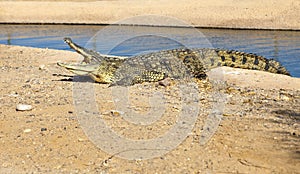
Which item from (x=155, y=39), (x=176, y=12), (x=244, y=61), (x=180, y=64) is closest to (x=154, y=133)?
(x=180, y=64)

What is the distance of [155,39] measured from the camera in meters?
15.4

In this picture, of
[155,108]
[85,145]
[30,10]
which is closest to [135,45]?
[155,108]

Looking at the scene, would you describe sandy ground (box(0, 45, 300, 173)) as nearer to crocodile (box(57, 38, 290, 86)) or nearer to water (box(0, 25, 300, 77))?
crocodile (box(57, 38, 290, 86))

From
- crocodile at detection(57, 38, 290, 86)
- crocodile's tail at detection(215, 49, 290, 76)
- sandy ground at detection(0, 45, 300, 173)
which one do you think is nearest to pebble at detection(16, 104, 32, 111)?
sandy ground at detection(0, 45, 300, 173)

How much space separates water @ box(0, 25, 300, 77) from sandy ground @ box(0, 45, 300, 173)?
4179 mm

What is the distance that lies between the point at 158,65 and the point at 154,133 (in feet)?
11.4

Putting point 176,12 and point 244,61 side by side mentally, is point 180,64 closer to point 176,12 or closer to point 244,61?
point 244,61

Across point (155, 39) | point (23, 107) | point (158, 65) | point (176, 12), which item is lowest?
point (23, 107)

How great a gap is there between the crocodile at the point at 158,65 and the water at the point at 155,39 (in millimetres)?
1331

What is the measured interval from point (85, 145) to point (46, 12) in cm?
1961

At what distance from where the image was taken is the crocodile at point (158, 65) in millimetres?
7453

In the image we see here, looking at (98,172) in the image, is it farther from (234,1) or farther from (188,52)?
(234,1)

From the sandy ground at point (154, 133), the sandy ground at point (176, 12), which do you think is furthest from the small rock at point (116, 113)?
the sandy ground at point (176, 12)

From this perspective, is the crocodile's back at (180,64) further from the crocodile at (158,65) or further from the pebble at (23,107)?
the pebble at (23,107)
